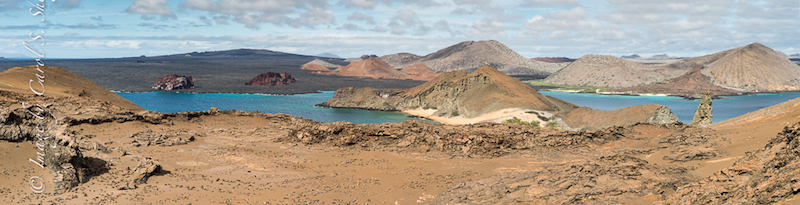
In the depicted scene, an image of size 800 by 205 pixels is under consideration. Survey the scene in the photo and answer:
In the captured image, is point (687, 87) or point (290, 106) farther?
point (687, 87)

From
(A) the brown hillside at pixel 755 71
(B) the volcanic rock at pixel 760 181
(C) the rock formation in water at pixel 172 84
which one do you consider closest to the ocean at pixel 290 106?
(C) the rock formation in water at pixel 172 84

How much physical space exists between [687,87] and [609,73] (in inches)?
971

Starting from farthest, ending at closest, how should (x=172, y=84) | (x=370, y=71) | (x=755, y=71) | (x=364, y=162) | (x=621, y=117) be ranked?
(x=370, y=71) → (x=755, y=71) → (x=172, y=84) → (x=621, y=117) → (x=364, y=162)

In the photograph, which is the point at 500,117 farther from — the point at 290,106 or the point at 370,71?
the point at 370,71

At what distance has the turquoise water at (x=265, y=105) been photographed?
69562mm

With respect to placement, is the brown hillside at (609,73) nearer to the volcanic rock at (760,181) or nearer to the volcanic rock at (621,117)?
the volcanic rock at (621,117)

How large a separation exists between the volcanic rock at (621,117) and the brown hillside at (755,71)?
125794 mm

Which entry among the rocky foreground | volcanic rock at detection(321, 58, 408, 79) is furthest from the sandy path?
volcanic rock at detection(321, 58, 408, 79)

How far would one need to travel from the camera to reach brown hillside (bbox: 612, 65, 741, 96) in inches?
5118

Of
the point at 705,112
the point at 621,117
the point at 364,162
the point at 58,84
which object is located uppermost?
the point at 705,112

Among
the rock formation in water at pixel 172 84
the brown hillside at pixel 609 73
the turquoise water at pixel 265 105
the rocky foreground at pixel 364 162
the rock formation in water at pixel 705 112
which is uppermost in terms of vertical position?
the brown hillside at pixel 609 73

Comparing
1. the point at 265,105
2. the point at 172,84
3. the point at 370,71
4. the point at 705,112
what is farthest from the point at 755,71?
the point at 172,84

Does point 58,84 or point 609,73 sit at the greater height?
point 609,73

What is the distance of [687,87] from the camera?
136500 mm
